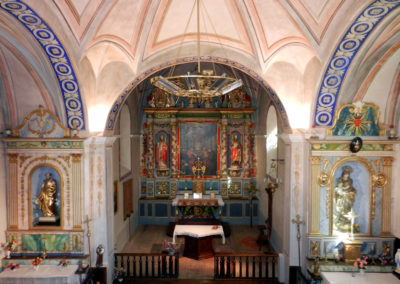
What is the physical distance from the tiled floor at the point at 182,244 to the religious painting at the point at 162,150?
3.00m

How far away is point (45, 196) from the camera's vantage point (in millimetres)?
9234

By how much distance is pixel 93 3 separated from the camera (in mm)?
7145

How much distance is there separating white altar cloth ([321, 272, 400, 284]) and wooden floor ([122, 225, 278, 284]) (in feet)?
8.35

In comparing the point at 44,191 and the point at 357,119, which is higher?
the point at 357,119

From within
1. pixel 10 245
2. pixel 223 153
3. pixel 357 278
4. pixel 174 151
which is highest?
pixel 174 151

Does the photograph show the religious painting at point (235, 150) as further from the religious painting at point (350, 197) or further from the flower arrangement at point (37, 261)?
the flower arrangement at point (37, 261)

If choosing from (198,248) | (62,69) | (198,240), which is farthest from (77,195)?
(198,248)

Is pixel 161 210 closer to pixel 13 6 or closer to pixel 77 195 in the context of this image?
pixel 77 195

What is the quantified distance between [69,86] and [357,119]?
7.77 metres

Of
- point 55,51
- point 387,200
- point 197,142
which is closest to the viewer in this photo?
point 55,51

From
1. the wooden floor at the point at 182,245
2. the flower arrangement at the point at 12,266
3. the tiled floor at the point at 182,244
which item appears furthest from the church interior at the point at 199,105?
the tiled floor at the point at 182,244

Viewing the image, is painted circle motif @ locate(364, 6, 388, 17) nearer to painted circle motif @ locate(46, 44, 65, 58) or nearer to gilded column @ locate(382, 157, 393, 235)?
gilded column @ locate(382, 157, 393, 235)

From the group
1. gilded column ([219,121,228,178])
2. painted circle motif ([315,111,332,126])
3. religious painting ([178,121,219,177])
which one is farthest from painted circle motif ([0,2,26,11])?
gilded column ([219,121,228,178])

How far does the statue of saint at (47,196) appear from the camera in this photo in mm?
9219
